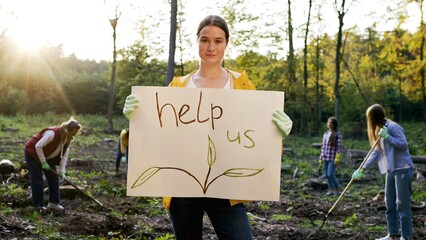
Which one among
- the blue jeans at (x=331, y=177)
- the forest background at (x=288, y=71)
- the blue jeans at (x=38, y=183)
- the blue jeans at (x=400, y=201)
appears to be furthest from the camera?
the forest background at (x=288, y=71)

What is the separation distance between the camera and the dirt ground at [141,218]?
18.9 ft

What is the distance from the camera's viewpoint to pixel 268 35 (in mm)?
25219

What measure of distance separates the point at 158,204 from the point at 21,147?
9.19 metres

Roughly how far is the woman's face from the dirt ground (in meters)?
2.86

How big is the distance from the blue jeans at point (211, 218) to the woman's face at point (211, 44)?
704 mm

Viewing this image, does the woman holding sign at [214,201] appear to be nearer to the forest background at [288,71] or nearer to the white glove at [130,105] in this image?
the white glove at [130,105]

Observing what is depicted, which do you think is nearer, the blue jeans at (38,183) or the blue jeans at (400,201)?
the blue jeans at (400,201)

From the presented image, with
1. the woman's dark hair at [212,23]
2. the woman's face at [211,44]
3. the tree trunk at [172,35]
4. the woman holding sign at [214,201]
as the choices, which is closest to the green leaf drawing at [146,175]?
the woman holding sign at [214,201]

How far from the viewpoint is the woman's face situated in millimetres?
2508

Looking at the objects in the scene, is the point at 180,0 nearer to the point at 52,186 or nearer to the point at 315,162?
the point at 315,162

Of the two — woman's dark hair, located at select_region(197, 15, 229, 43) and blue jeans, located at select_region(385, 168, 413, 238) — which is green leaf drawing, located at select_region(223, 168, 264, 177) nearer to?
woman's dark hair, located at select_region(197, 15, 229, 43)

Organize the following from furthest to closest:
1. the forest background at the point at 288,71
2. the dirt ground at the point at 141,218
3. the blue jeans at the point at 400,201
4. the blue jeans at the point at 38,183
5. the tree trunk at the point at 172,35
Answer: the forest background at the point at 288,71 → the tree trunk at the point at 172,35 → the blue jeans at the point at 38,183 → the blue jeans at the point at 400,201 → the dirt ground at the point at 141,218

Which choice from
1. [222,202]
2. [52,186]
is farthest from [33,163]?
[222,202]

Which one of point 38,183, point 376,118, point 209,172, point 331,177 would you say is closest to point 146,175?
point 209,172
